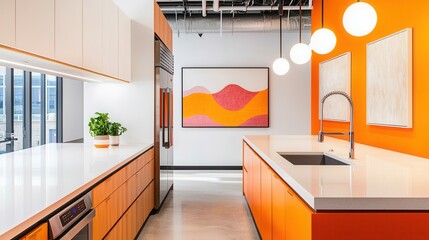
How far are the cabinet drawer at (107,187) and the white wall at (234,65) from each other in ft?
15.0

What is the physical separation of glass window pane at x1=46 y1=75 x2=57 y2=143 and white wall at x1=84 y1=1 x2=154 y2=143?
2660 millimetres

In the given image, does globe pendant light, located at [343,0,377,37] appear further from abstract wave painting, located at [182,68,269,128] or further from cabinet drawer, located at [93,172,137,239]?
abstract wave painting, located at [182,68,269,128]

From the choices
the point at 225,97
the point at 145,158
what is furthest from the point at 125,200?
the point at 225,97

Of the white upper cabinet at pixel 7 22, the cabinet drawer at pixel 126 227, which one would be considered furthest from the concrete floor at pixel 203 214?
the white upper cabinet at pixel 7 22

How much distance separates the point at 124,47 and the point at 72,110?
371 centimetres

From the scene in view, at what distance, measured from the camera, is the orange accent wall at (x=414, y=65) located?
8.02ft

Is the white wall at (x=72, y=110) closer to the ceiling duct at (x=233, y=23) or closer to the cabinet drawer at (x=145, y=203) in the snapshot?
the ceiling duct at (x=233, y=23)

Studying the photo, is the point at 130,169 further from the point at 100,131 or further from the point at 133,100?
the point at 133,100

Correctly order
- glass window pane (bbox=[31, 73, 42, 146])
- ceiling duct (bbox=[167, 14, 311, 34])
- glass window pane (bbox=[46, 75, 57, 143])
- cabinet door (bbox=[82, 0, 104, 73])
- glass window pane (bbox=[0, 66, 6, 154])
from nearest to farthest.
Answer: cabinet door (bbox=[82, 0, 104, 73]) < glass window pane (bbox=[0, 66, 6, 154]) < glass window pane (bbox=[31, 73, 42, 146]) < ceiling duct (bbox=[167, 14, 311, 34]) < glass window pane (bbox=[46, 75, 57, 143])

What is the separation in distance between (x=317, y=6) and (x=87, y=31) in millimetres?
3141

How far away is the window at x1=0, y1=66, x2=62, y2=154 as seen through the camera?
4.85m

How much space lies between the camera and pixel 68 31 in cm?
249

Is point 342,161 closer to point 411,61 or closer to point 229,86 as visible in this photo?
point 411,61

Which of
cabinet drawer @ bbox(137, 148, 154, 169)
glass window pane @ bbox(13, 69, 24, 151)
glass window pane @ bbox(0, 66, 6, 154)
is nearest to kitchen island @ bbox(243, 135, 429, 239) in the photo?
cabinet drawer @ bbox(137, 148, 154, 169)
